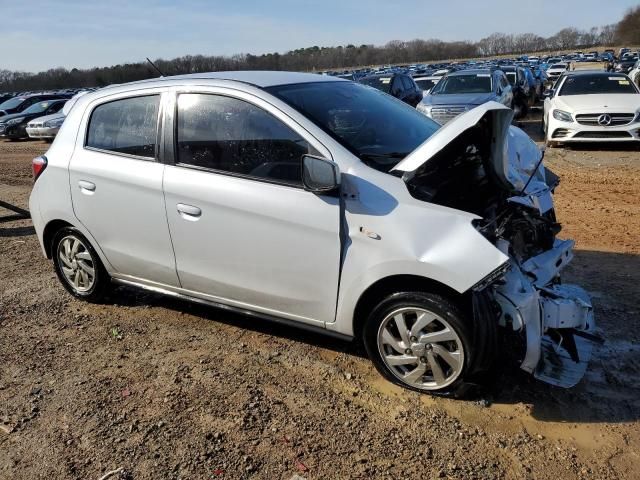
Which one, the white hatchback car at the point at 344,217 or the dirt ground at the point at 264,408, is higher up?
the white hatchback car at the point at 344,217

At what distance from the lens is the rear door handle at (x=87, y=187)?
173 inches

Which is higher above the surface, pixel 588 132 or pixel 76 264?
pixel 76 264

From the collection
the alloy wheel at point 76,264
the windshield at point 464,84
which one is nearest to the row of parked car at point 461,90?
the windshield at point 464,84

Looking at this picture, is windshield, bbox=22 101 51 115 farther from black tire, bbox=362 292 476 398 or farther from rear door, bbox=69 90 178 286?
black tire, bbox=362 292 476 398

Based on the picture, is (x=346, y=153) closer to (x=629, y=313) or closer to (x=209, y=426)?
(x=209, y=426)

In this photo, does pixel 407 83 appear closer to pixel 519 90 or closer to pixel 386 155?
pixel 519 90

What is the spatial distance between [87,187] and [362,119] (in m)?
2.18

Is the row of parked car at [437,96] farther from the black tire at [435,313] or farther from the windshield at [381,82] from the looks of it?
the black tire at [435,313]

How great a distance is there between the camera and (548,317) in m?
3.25

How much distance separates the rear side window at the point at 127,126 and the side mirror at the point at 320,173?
1408 mm

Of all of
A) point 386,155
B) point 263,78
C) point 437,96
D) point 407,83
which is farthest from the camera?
point 407,83

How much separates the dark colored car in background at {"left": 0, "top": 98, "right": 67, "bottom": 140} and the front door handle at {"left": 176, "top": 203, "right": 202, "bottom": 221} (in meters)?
20.7

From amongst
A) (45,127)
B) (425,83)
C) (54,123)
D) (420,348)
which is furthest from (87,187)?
(425,83)

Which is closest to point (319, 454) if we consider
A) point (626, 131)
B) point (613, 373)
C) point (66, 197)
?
point (613, 373)
